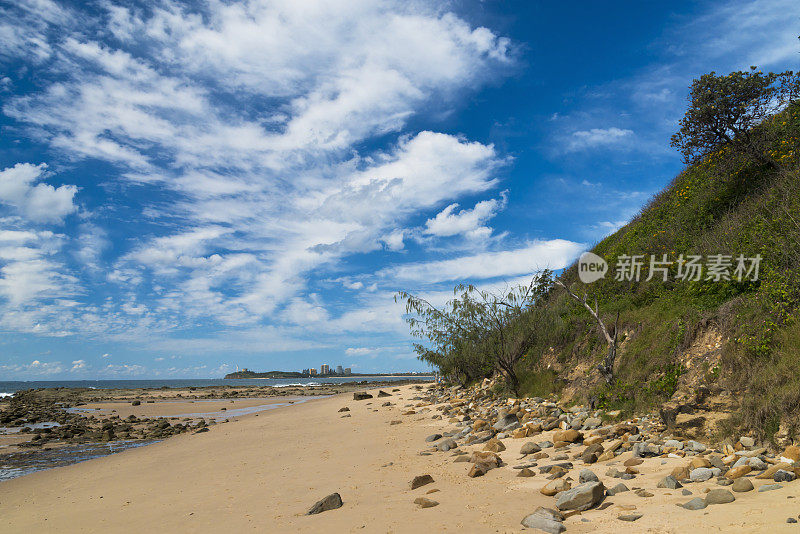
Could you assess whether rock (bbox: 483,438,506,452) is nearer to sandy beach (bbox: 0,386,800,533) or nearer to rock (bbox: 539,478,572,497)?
sandy beach (bbox: 0,386,800,533)

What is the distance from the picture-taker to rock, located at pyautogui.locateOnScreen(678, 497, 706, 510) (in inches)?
225

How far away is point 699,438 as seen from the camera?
9336mm

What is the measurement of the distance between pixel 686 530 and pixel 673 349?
894 cm

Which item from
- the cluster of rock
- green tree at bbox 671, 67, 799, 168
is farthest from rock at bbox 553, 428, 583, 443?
green tree at bbox 671, 67, 799, 168

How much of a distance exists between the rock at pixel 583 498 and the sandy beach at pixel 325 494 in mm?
121

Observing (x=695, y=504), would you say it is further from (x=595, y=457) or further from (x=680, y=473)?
(x=595, y=457)

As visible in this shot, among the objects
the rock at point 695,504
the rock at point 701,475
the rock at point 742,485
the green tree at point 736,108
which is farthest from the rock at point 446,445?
the green tree at point 736,108

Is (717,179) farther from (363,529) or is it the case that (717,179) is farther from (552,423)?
(363,529)

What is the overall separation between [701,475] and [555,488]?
Result: 2221 mm

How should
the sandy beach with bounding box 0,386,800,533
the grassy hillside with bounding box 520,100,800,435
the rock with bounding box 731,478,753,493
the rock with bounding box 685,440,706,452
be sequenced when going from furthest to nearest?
the grassy hillside with bounding box 520,100,800,435 → the rock with bounding box 685,440,706,452 → the rock with bounding box 731,478,753,493 → the sandy beach with bounding box 0,386,800,533

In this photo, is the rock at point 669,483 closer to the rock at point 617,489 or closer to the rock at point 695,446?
the rock at point 617,489

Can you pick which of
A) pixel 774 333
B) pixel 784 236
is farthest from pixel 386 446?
pixel 784 236

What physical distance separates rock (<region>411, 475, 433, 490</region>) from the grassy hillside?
6298 millimetres

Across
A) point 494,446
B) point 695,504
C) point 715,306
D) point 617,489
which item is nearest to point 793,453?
point 695,504
